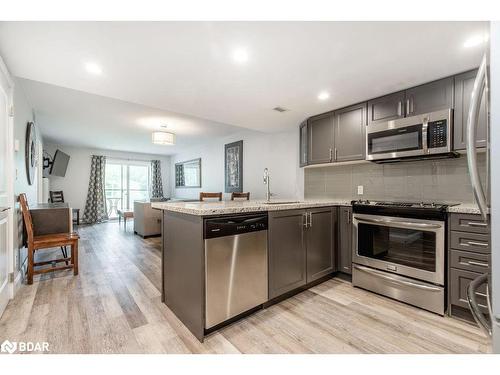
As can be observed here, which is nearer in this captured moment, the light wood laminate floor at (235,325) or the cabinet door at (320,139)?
the light wood laminate floor at (235,325)

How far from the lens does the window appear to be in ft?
25.3

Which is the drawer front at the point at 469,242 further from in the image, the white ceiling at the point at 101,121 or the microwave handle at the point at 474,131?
the white ceiling at the point at 101,121

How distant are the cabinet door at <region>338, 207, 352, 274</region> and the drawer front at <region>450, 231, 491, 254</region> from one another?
35.1 inches

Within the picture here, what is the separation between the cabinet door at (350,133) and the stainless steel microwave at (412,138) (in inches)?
4.9

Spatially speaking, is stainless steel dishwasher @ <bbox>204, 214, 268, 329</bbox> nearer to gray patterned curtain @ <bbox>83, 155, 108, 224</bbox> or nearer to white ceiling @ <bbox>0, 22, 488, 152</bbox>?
white ceiling @ <bbox>0, 22, 488, 152</bbox>

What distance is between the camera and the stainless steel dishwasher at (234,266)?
5.30 ft

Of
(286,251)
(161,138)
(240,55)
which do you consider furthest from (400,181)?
(161,138)

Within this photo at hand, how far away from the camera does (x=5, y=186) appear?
6.93 ft

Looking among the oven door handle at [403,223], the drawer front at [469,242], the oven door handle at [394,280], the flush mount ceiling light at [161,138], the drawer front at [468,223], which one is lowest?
the oven door handle at [394,280]

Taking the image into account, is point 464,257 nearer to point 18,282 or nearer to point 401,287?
point 401,287

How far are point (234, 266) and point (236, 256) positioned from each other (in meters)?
0.07

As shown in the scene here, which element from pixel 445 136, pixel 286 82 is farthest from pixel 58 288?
pixel 445 136

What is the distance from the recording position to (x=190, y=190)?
730 centimetres

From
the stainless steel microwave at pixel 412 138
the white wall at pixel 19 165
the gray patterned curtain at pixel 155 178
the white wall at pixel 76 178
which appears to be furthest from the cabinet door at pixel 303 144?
the white wall at pixel 76 178
